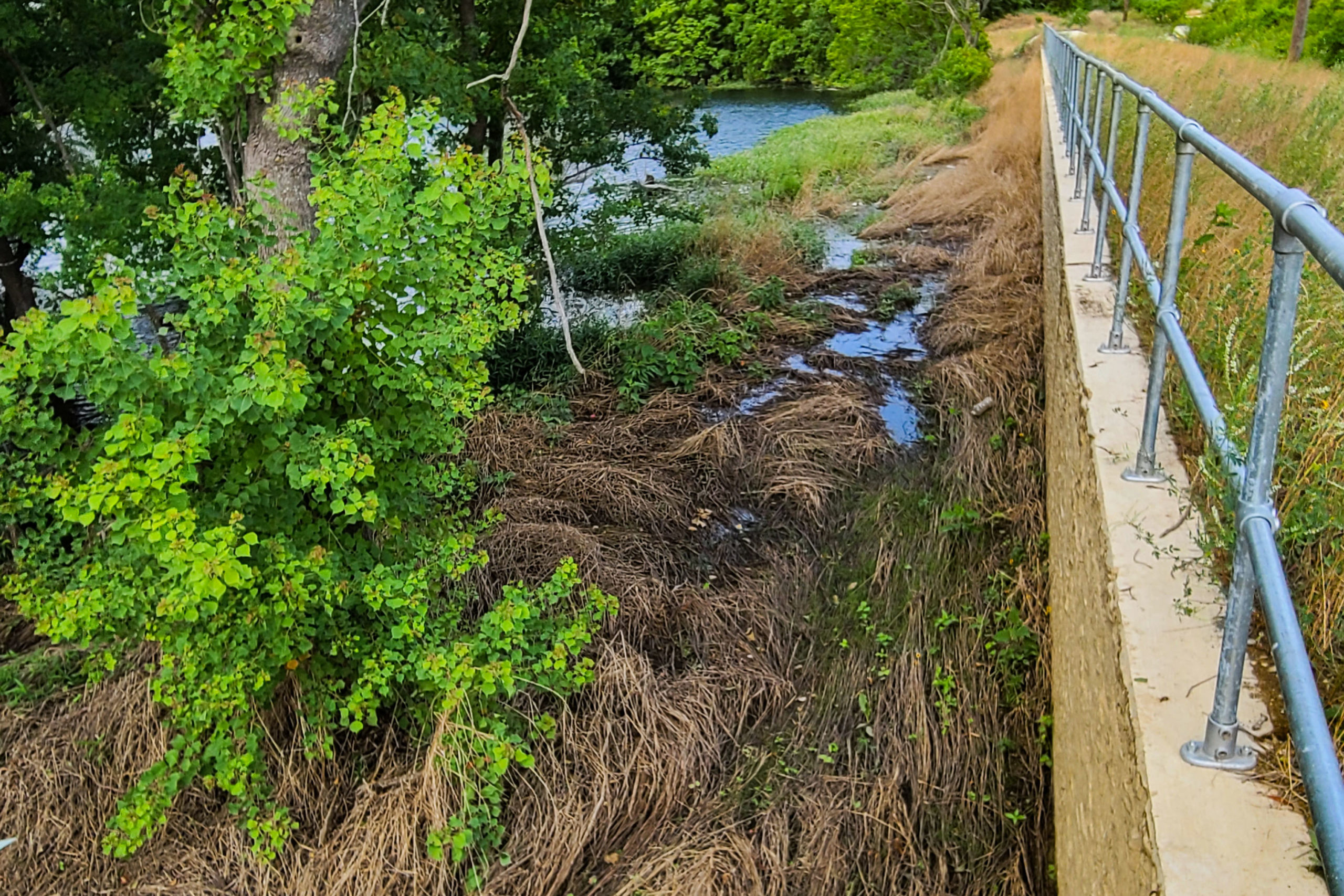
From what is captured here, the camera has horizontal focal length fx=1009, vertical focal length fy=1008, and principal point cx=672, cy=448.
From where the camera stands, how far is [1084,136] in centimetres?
565

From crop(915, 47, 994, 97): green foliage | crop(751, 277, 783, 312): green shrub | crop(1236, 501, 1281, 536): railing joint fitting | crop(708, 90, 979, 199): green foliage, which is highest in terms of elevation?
crop(1236, 501, 1281, 536): railing joint fitting

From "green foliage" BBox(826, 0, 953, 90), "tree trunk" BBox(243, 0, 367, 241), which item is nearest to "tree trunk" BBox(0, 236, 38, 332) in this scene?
"tree trunk" BBox(243, 0, 367, 241)

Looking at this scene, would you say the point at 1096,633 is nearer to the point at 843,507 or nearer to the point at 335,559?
the point at 335,559

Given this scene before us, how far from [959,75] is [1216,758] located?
24268 millimetres

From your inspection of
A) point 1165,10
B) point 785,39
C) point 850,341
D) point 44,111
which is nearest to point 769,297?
point 850,341

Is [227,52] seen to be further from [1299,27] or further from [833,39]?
[833,39]

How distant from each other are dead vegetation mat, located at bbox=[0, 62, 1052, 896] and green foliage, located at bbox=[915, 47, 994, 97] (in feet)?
64.3

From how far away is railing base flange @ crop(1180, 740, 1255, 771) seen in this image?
1688mm

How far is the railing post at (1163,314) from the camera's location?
2.46 metres

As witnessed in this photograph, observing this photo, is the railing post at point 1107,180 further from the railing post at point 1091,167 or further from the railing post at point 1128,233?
the railing post at point 1091,167

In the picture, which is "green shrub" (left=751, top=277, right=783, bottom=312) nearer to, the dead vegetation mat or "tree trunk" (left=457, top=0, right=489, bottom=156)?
"tree trunk" (left=457, top=0, right=489, bottom=156)

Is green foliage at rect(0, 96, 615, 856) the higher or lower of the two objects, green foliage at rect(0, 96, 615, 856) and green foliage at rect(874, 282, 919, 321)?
the higher

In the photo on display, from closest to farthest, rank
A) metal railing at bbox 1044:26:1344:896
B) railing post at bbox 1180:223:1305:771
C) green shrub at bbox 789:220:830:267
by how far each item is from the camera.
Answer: metal railing at bbox 1044:26:1344:896
railing post at bbox 1180:223:1305:771
green shrub at bbox 789:220:830:267

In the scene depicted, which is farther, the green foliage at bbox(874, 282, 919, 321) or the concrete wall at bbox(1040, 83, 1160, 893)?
the green foliage at bbox(874, 282, 919, 321)
